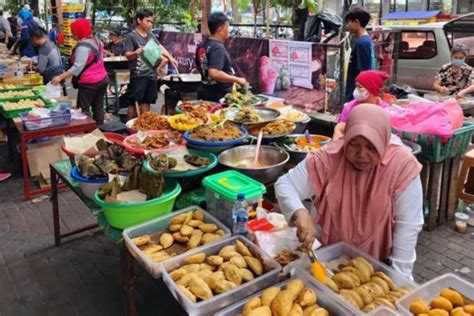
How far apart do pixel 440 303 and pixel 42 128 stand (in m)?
4.13

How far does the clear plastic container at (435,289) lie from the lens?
151 cm

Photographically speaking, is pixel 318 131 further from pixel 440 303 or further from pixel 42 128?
pixel 440 303

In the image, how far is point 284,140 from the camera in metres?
3.31

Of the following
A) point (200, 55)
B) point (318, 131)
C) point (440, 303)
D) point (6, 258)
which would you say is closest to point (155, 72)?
point (200, 55)

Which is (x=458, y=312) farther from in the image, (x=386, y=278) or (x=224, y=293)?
(x=224, y=293)

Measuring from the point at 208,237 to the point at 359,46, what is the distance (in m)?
3.73

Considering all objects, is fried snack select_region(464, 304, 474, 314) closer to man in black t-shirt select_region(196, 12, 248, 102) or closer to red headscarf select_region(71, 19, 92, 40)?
man in black t-shirt select_region(196, 12, 248, 102)

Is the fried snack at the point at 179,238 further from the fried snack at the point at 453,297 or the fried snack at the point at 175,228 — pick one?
the fried snack at the point at 453,297

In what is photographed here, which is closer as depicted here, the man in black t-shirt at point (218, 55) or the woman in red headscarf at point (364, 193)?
the woman in red headscarf at point (364, 193)

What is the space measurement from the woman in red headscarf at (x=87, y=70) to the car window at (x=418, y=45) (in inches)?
227

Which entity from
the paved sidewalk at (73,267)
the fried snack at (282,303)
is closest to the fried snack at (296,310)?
the fried snack at (282,303)

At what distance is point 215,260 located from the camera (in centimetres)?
183

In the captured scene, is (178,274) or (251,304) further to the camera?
(178,274)

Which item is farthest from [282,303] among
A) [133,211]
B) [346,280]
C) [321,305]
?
[133,211]
